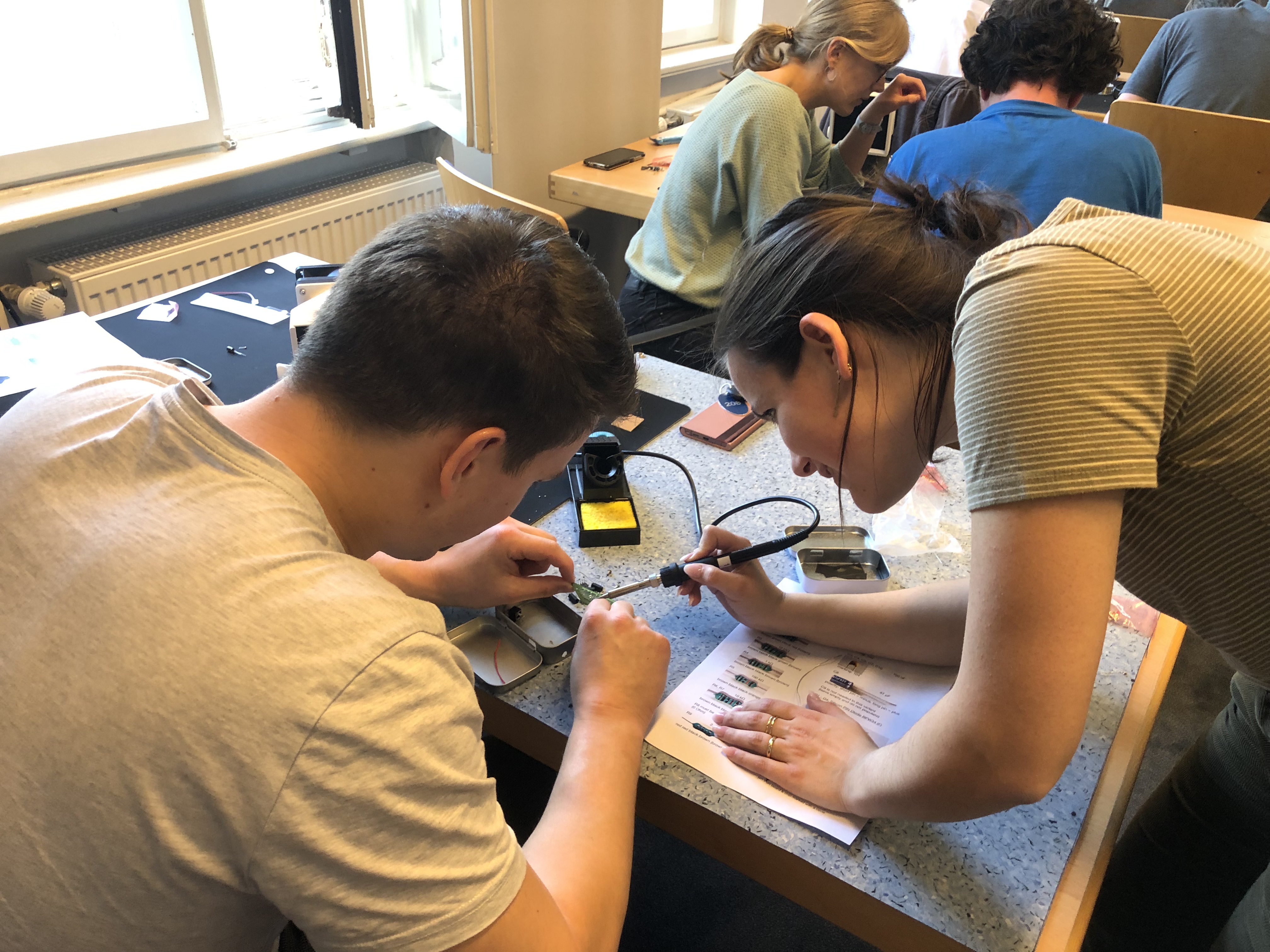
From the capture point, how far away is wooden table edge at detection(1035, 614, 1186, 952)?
715mm

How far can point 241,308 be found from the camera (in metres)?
1.72

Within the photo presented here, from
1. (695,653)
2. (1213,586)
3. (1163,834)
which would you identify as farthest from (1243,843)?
(695,653)

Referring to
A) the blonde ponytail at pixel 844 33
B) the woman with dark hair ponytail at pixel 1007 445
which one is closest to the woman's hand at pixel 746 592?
the woman with dark hair ponytail at pixel 1007 445

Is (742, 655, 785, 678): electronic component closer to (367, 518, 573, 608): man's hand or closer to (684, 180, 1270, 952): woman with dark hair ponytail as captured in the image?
(684, 180, 1270, 952): woman with dark hair ponytail

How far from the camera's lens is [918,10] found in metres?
3.72

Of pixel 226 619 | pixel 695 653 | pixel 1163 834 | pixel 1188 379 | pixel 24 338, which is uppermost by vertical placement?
pixel 1188 379

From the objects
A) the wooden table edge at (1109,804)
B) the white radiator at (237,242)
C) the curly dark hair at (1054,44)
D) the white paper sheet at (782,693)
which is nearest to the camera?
the wooden table edge at (1109,804)

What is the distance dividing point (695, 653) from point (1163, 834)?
2.48ft

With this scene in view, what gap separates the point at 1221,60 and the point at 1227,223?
109cm

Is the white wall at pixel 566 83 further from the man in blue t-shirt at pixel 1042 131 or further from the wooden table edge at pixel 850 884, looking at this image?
the wooden table edge at pixel 850 884

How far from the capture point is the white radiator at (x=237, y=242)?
2.15 meters

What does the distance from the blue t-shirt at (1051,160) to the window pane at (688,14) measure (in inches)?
99.4

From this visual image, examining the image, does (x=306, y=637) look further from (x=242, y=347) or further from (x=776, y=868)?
(x=242, y=347)

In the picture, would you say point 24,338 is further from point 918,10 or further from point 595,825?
point 918,10
